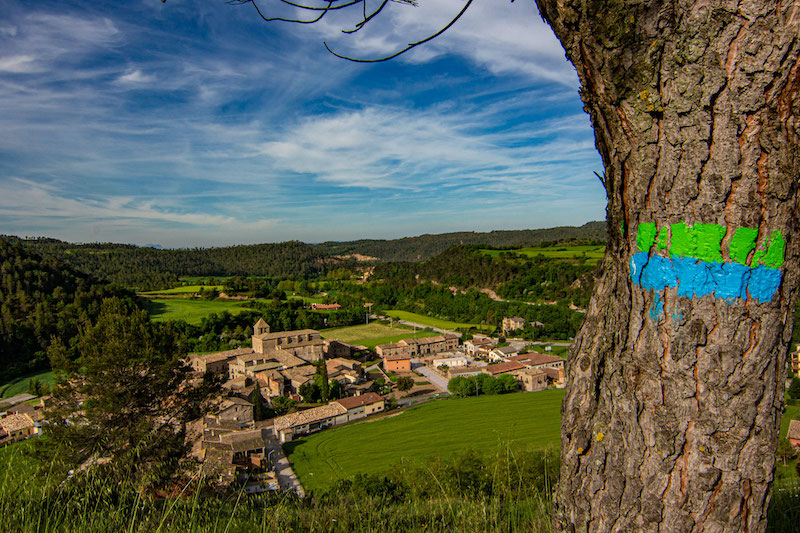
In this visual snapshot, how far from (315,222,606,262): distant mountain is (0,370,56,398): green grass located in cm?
10628

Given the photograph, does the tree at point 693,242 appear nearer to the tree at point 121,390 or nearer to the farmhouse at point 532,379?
the tree at point 121,390

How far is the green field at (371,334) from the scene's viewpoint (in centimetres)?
4603

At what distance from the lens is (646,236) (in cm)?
123

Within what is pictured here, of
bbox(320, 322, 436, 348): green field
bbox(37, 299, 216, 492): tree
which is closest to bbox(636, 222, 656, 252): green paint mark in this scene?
bbox(37, 299, 216, 492): tree

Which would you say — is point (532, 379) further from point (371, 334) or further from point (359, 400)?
point (371, 334)

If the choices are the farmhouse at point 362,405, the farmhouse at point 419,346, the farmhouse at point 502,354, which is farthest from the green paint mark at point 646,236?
the farmhouse at point 502,354

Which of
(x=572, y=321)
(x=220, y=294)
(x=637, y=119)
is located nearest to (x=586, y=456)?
(x=637, y=119)

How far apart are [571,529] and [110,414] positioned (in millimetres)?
8871

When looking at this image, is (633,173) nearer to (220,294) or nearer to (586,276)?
(586,276)

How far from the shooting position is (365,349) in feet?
139

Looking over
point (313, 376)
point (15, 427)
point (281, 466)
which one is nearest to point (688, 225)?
point (281, 466)

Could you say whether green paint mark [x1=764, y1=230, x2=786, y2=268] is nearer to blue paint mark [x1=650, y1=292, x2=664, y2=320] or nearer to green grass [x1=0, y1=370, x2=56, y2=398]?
blue paint mark [x1=650, y1=292, x2=664, y2=320]

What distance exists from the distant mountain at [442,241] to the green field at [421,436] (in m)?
A: 106

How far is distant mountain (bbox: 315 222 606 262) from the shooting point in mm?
137262
